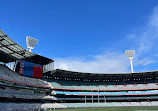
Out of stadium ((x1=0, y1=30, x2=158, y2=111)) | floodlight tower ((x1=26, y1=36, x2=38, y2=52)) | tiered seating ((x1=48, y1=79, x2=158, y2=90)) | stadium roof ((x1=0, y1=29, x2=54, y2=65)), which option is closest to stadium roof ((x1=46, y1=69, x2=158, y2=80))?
stadium ((x1=0, y1=30, x2=158, y2=111))

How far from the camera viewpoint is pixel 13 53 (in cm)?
4578

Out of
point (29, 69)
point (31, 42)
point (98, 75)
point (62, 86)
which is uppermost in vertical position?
point (31, 42)

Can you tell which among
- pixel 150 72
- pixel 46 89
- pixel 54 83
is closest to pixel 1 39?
pixel 46 89

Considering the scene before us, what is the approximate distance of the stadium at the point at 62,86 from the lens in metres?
45.2

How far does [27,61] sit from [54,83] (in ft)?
52.8

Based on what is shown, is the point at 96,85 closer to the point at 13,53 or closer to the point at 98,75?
the point at 98,75

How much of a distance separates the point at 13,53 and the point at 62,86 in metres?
26.5

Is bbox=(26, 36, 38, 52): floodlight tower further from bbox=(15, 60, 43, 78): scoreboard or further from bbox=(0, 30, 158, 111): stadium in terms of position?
bbox=(15, 60, 43, 78): scoreboard

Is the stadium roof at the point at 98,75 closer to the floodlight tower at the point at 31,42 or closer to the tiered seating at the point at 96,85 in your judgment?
the tiered seating at the point at 96,85

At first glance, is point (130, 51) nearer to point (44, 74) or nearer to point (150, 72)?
point (150, 72)

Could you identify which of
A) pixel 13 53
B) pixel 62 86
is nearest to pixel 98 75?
pixel 62 86

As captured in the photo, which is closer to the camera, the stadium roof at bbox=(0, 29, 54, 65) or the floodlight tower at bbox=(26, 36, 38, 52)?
the stadium roof at bbox=(0, 29, 54, 65)

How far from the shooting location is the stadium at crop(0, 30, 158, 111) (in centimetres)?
4525

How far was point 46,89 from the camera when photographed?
55.1 meters
